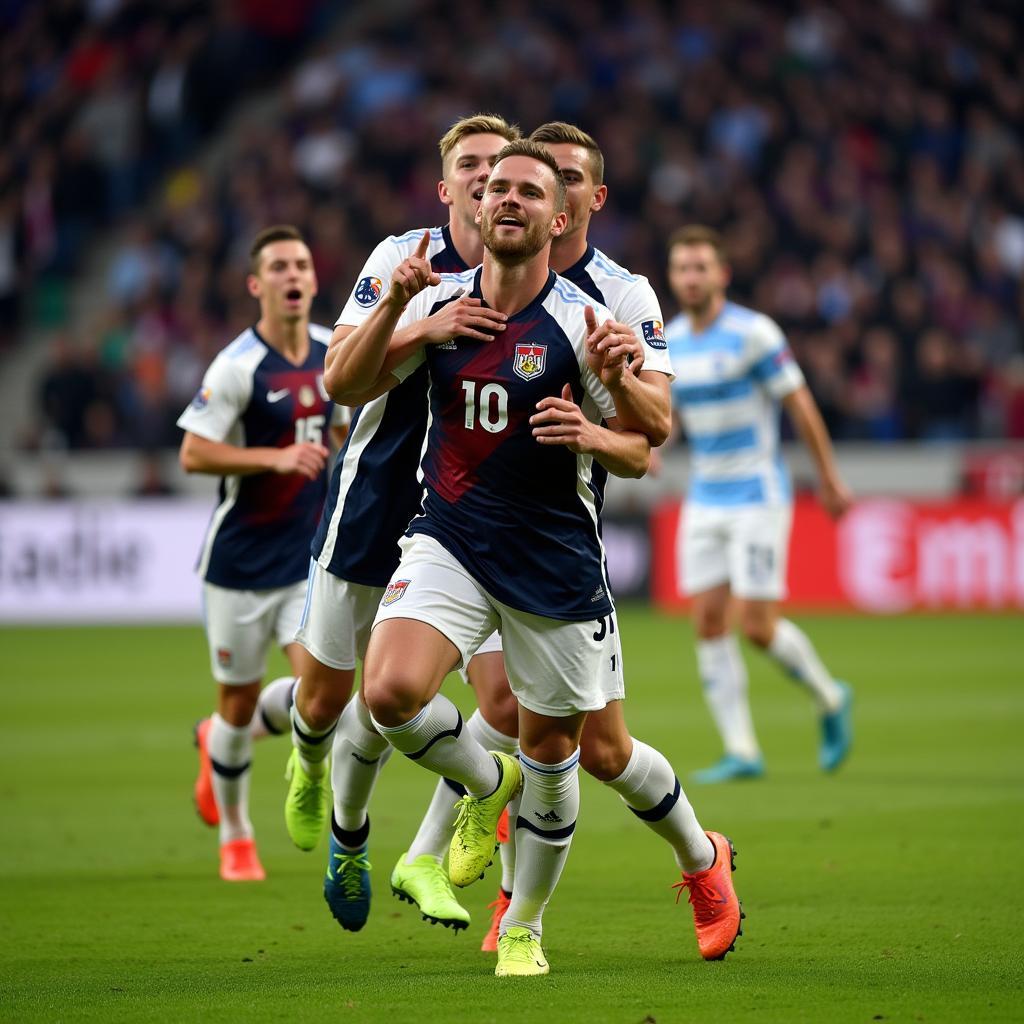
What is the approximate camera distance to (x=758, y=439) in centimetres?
1058

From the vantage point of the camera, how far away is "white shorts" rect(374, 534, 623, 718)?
5383mm

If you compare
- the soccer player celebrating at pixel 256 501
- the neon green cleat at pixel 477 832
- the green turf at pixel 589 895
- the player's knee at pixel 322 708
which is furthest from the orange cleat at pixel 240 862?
the neon green cleat at pixel 477 832

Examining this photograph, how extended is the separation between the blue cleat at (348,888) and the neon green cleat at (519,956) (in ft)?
2.23

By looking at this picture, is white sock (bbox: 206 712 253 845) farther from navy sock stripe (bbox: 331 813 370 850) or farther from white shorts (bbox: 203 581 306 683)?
navy sock stripe (bbox: 331 813 370 850)

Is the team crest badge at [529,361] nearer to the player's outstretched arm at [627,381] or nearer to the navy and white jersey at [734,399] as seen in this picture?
the player's outstretched arm at [627,381]

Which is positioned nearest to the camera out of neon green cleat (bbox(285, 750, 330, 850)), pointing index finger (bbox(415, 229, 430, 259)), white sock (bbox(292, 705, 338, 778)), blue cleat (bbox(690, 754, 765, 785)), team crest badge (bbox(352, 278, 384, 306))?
pointing index finger (bbox(415, 229, 430, 259))

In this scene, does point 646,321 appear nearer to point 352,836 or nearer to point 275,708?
point 352,836

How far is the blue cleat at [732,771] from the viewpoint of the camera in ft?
32.5

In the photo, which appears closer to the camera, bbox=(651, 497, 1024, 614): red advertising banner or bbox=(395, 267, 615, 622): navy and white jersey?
bbox=(395, 267, 615, 622): navy and white jersey

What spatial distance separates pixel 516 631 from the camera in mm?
5457

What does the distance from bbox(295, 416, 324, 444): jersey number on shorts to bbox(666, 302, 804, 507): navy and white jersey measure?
3.21m

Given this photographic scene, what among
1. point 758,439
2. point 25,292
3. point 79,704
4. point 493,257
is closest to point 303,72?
point 25,292

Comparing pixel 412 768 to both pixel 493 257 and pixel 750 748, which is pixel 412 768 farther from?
pixel 493 257

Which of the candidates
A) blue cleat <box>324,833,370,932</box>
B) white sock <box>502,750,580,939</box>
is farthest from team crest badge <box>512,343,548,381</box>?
blue cleat <box>324,833,370,932</box>
